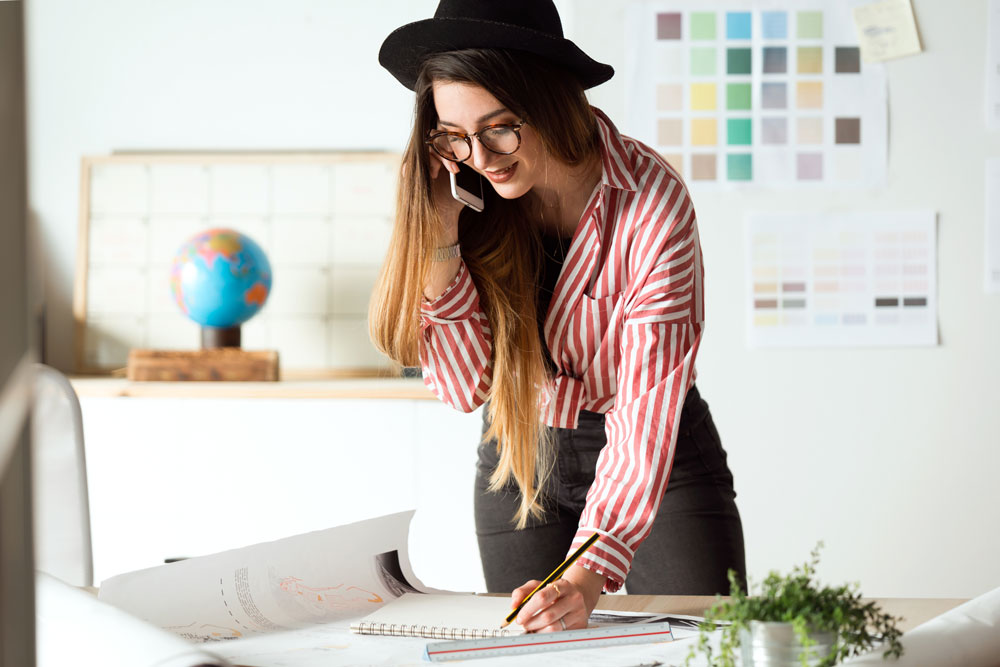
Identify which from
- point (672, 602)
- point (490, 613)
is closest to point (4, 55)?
point (490, 613)

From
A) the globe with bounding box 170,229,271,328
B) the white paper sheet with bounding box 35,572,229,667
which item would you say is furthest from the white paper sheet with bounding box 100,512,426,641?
the globe with bounding box 170,229,271,328

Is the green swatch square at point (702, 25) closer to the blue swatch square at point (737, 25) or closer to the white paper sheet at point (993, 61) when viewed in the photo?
the blue swatch square at point (737, 25)

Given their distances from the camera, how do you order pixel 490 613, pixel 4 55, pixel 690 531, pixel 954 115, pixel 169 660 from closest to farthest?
pixel 4 55
pixel 169 660
pixel 490 613
pixel 690 531
pixel 954 115

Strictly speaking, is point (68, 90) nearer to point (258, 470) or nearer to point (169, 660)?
point (258, 470)

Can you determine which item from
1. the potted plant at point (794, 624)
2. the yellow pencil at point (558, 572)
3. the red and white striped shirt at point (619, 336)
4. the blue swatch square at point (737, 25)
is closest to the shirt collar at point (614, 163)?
the red and white striped shirt at point (619, 336)

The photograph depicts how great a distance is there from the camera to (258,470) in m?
2.21

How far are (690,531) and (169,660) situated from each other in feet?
2.62

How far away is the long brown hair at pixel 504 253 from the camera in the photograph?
110 cm

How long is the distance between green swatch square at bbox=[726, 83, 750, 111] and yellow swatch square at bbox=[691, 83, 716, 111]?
38mm

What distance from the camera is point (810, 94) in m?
2.22

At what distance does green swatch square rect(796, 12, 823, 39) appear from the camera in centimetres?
221

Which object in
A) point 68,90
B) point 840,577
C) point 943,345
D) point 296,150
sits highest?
point 68,90

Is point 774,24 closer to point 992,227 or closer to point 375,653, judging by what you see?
point 992,227

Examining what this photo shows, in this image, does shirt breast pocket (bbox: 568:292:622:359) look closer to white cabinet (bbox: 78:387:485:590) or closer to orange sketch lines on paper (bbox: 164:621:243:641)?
orange sketch lines on paper (bbox: 164:621:243:641)
